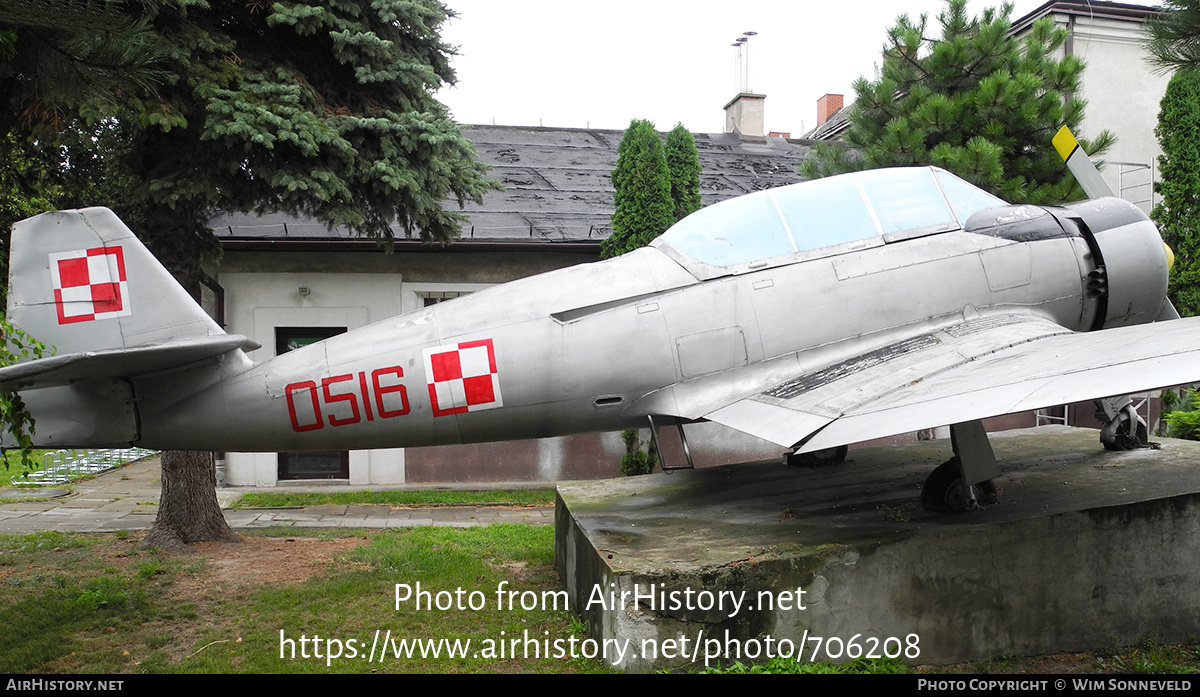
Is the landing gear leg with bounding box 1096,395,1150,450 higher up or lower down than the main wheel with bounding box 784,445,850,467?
higher up

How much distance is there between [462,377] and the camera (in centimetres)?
584

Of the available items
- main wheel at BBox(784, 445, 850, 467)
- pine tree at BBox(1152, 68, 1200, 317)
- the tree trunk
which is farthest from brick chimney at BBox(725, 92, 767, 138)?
the tree trunk

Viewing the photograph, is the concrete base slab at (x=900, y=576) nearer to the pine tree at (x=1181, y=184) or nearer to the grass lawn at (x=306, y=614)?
the grass lawn at (x=306, y=614)

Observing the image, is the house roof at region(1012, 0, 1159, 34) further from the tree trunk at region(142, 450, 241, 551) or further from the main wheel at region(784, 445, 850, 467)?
the tree trunk at region(142, 450, 241, 551)

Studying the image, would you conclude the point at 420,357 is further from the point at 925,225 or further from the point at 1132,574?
the point at 1132,574

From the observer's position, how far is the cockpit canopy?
6402 millimetres

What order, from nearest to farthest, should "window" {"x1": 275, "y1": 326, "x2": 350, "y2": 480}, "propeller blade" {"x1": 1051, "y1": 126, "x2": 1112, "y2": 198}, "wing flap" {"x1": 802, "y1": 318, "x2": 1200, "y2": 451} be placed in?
1. "wing flap" {"x1": 802, "y1": 318, "x2": 1200, "y2": 451}
2. "propeller blade" {"x1": 1051, "y1": 126, "x2": 1112, "y2": 198}
3. "window" {"x1": 275, "y1": 326, "x2": 350, "y2": 480}

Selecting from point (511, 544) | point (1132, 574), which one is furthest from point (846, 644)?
point (511, 544)

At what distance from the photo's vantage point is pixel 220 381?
574 cm

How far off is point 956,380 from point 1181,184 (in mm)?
11562

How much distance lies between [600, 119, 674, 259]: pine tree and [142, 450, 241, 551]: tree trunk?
6.84 m

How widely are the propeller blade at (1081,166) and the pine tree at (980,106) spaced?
1496mm

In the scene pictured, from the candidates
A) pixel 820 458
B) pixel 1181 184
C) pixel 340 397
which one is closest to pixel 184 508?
pixel 340 397

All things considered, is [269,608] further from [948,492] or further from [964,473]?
[964,473]
